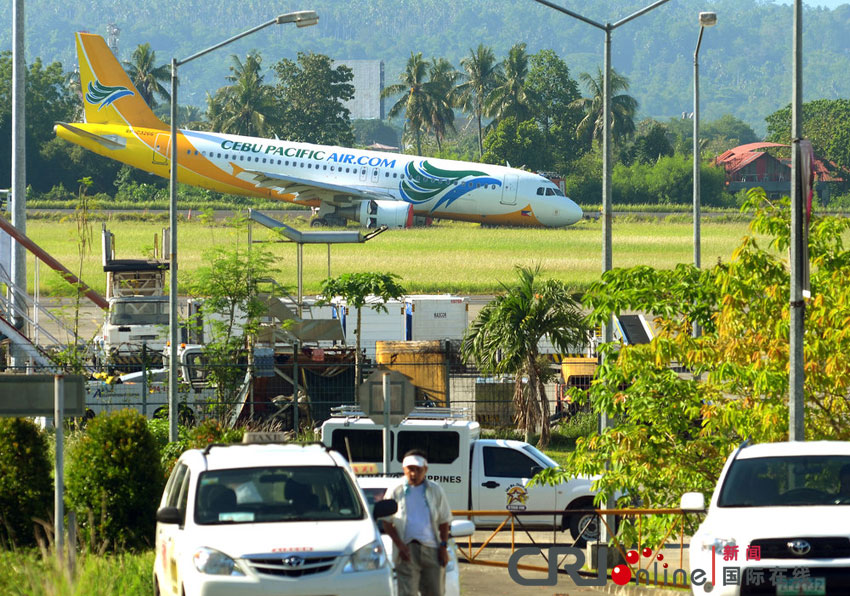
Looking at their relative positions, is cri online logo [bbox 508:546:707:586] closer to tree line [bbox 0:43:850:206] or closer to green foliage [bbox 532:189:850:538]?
green foliage [bbox 532:189:850:538]

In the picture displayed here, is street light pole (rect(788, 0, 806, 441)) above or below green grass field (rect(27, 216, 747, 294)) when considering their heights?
below

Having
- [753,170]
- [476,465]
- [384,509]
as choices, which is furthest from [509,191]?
[753,170]

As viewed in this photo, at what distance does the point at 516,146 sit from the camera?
345 feet

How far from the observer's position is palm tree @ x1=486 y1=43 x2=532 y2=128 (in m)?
118

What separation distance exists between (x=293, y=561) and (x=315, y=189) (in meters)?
55.0

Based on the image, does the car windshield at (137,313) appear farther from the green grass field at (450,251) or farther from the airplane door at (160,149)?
the airplane door at (160,149)

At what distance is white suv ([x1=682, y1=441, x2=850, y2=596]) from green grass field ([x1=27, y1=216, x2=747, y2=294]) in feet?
123

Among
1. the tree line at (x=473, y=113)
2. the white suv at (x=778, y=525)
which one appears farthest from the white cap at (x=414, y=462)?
the tree line at (x=473, y=113)

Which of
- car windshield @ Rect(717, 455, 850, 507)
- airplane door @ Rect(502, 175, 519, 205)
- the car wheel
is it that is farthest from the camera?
airplane door @ Rect(502, 175, 519, 205)

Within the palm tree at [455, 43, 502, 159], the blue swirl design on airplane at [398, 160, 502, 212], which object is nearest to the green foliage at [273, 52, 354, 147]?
the palm tree at [455, 43, 502, 159]

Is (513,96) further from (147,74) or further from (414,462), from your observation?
(414,462)

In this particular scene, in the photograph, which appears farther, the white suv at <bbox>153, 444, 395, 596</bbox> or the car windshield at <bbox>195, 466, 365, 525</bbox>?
the car windshield at <bbox>195, 466, 365, 525</bbox>

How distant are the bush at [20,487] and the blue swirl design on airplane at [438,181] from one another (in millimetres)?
49839

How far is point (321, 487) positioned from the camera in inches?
413
